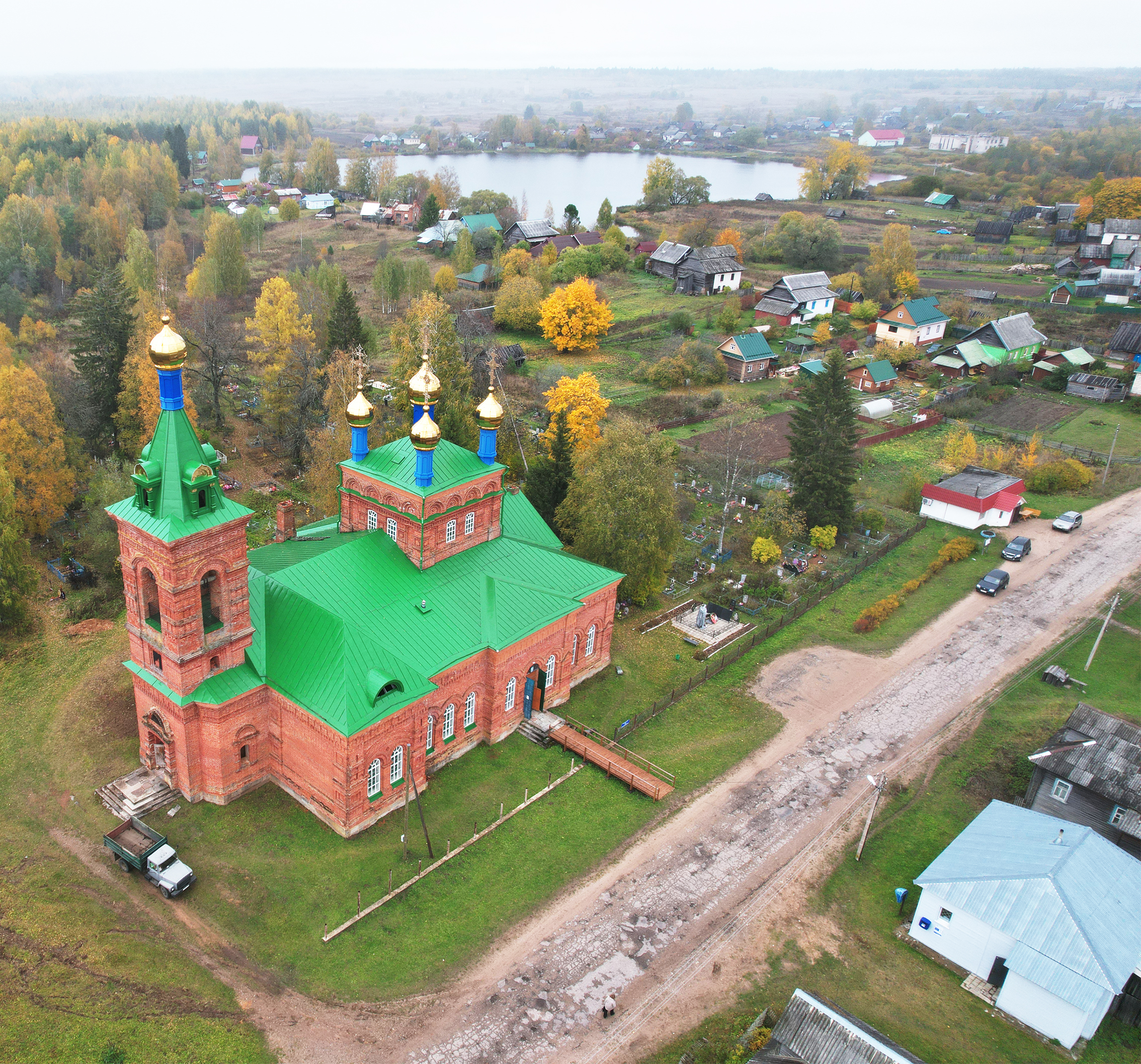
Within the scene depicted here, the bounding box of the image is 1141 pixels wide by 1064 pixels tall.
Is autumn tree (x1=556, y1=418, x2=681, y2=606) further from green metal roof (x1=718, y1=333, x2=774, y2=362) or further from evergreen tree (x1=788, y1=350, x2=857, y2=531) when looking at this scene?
green metal roof (x1=718, y1=333, x2=774, y2=362)

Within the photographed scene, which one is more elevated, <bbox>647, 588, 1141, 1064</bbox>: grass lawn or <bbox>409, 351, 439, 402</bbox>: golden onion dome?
<bbox>409, 351, 439, 402</bbox>: golden onion dome

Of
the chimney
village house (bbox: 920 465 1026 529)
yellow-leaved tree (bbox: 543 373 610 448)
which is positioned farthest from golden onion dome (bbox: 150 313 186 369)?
village house (bbox: 920 465 1026 529)

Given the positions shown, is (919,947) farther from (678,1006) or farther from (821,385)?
(821,385)

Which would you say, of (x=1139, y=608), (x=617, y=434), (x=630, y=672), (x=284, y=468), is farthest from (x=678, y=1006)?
(x=284, y=468)

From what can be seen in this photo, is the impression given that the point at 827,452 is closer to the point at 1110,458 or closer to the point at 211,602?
the point at 1110,458

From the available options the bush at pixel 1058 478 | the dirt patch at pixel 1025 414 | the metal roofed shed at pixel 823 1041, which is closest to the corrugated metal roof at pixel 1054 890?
the metal roofed shed at pixel 823 1041

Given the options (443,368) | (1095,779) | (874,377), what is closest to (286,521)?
(443,368)

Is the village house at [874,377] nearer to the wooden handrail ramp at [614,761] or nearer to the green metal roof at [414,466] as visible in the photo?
the green metal roof at [414,466]
